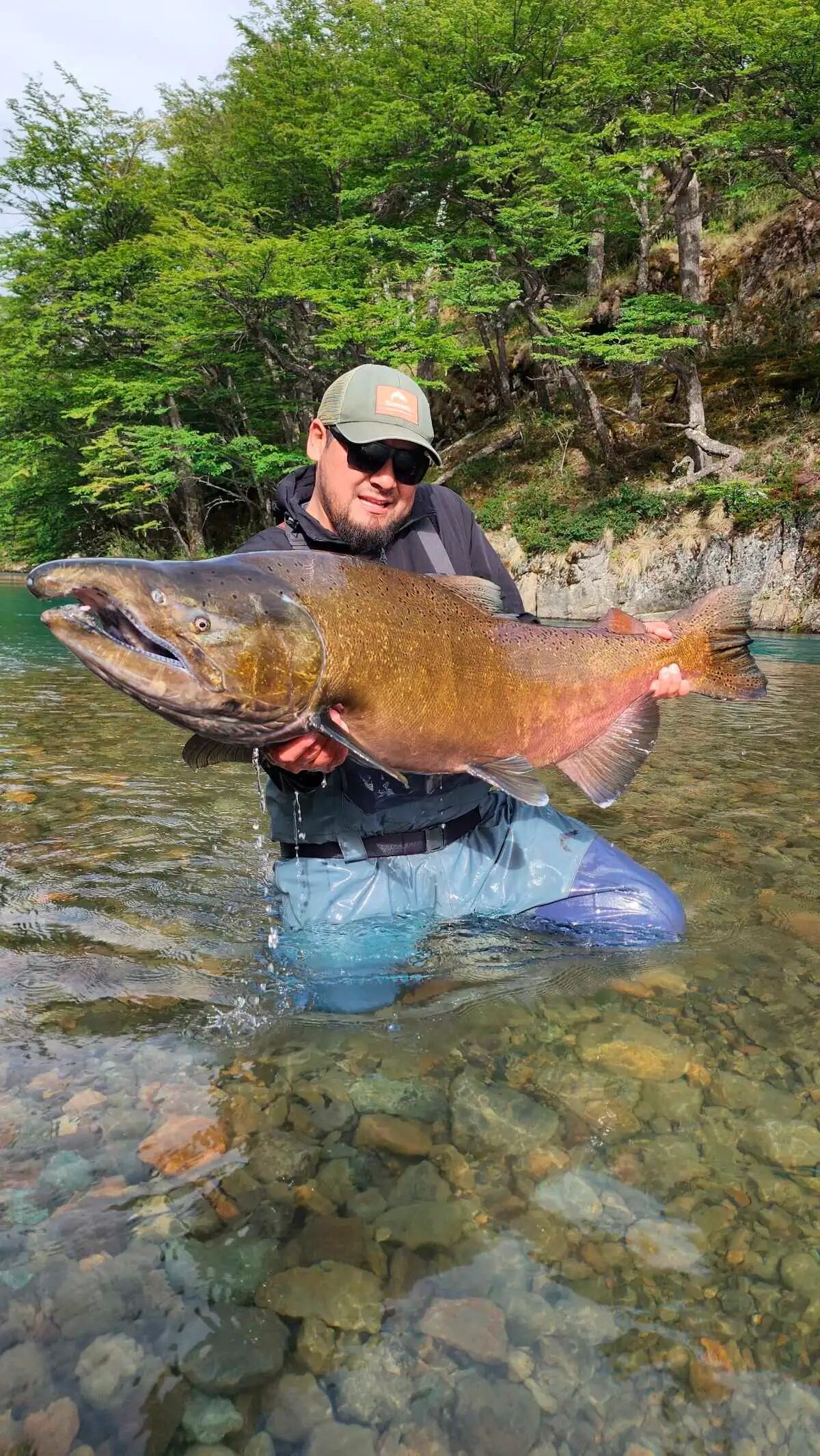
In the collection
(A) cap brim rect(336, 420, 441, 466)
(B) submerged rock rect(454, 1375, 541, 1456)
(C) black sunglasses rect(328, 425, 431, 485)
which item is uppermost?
(A) cap brim rect(336, 420, 441, 466)

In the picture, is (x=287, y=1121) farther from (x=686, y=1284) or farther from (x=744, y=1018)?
(x=744, y=1018)

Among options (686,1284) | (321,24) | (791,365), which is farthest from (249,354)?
(686,1284)

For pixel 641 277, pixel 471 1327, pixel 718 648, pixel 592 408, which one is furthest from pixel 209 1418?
pixel 641 277

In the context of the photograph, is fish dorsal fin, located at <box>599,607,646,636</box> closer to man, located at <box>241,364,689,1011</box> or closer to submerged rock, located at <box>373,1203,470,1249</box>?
man, located at <box>241,364,689,1011</box>

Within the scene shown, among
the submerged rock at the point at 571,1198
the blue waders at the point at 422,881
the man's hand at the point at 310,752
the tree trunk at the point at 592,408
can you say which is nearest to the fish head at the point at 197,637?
the man's hand at the point at 310,752

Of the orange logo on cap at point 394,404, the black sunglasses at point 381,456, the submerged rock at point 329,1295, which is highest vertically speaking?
the orange logo on cap at point 394,404

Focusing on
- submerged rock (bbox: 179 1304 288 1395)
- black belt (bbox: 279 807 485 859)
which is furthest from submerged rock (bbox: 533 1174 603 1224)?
black belt (bbox: 279 807 485 859)

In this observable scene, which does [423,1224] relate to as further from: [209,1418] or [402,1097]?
[209,1418]

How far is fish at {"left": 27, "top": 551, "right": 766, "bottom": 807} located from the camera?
208 centimetres

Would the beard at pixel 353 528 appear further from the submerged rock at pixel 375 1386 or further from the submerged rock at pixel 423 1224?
the submerged rock at pixel 375 1386

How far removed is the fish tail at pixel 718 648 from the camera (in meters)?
3.51

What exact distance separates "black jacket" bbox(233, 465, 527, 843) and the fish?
0.15 metres

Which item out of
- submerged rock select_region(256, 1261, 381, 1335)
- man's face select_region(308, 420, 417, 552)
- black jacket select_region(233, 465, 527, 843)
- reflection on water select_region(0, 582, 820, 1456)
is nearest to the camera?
reflection on water select_region(0, 582, 820, 1456)

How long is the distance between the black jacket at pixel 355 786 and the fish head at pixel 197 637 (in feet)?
2.42
